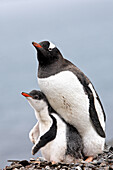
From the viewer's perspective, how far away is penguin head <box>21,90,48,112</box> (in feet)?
17.1

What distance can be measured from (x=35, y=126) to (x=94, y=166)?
1.10 m

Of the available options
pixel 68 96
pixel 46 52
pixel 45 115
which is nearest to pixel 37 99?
pixel 45 115

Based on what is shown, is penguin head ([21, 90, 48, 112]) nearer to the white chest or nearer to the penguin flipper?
the white chest

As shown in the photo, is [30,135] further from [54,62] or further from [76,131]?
[54,62]

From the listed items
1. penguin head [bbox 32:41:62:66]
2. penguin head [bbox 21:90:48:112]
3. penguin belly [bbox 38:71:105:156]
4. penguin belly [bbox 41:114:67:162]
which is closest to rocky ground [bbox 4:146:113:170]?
penguin belly [bbox 41:114:67:162]

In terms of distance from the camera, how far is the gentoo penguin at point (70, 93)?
5102 mm

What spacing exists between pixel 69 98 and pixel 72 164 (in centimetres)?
82

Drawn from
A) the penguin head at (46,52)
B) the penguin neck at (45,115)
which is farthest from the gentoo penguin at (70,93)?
the penguin neck at (45,115)

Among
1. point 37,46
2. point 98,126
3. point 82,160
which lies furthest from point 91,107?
point 37,46

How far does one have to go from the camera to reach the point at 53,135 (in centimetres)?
523

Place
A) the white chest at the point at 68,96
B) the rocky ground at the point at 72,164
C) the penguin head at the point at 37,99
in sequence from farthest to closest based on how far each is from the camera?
1. the penguin head at the point at 37,99
2. the white chest at the point at 68,96
3. the rocky ground at the point at 72,164

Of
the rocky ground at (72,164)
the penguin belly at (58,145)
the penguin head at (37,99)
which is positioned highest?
the penguin head at (37,99)

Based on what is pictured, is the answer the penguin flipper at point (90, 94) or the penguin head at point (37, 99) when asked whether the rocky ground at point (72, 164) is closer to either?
the penguin flipper at point (90, 94)

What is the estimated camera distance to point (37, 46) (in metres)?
5.13
